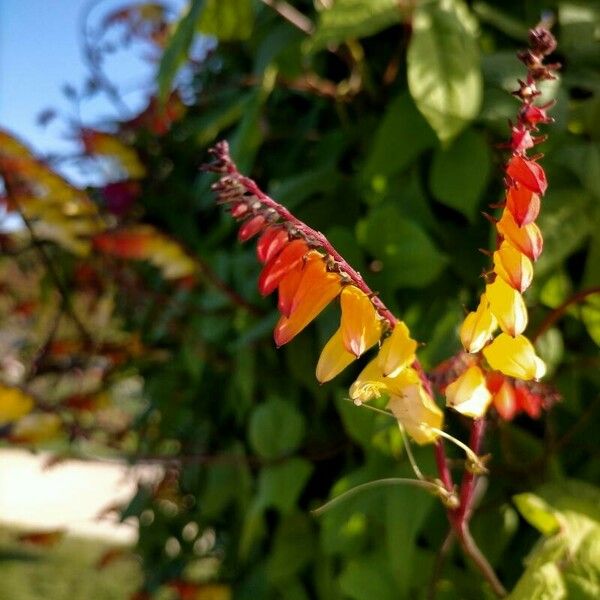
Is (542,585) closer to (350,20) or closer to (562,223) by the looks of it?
(562,223)

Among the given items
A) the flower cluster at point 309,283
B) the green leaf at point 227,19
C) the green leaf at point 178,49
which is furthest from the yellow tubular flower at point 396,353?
the green leaf at point 227,19

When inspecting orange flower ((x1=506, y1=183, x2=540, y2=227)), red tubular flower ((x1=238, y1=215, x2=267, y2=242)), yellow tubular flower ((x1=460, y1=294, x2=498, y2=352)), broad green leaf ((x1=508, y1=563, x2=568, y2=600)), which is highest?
orange flower ((x1=506, y1=183, x2=540, y2=227))

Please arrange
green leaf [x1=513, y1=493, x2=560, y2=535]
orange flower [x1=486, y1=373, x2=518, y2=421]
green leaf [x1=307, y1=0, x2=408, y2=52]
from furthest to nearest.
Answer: green leaf [x1=307, y1=0, x2=408, y2=52], green leaf [x1=513, y1=493, x2=560, y2=535], orange flower [x1=486, y1=373, x2=518, y2=421]

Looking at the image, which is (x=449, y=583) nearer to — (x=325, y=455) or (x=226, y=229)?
(x=325, y=455)

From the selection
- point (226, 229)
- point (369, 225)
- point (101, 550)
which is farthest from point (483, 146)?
point (101, 550)

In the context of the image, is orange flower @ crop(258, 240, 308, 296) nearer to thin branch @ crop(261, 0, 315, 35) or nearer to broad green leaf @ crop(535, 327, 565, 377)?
broad green leaf @ crop(535, 327, 565, 377)

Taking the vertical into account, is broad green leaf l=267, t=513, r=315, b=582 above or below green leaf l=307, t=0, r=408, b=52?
below

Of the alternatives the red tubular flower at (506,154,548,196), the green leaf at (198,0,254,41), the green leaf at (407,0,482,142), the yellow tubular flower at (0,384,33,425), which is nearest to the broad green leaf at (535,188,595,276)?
the green leaf at (407,0,482,142)

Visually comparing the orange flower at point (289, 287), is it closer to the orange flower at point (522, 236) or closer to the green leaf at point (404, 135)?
the orange flower at point (522, 236)
